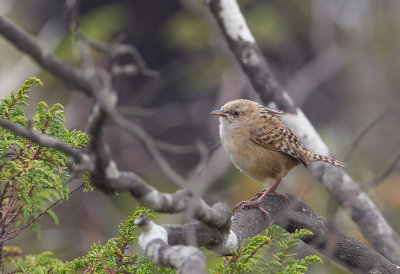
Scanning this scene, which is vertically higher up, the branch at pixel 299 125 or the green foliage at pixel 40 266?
the branch at pixel 299 125

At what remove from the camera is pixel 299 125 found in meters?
5.04

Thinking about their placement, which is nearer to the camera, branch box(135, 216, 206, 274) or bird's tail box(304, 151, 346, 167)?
branch box(135, 216, 206, 274)

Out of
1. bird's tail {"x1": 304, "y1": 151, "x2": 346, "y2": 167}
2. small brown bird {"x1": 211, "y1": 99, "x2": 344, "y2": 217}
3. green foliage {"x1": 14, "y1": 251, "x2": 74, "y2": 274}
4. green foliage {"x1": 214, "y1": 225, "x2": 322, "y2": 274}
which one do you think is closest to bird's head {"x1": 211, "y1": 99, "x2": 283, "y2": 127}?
small brown bird {"x1": 211, "y1": 99, "x2": 344, "y2": 217}

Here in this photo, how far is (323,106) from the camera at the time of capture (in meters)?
10.8

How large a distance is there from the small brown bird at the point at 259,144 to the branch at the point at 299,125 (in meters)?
0.26

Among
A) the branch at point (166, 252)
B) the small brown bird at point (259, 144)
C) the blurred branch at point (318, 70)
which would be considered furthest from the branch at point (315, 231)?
the blurred branch at point (318, 70)

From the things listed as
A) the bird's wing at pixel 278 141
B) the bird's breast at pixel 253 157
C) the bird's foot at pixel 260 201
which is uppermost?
the bird's wing at pixel 278 141

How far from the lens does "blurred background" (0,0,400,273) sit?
27.2 feet

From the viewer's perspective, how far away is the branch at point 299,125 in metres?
4.72

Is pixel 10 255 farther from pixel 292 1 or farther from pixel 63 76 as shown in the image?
pixel 292 1

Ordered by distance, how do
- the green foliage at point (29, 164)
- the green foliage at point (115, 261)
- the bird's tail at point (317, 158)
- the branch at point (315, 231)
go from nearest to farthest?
Result: 1. the green foliage at point (29, 164)
2. the green foliage at point (115, 261)
3. the branch at point (315, 231)
4. the bird's tail at point (317, 158)

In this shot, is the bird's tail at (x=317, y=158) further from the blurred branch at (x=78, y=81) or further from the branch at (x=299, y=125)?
the blurred branch at (x=78, y=81)

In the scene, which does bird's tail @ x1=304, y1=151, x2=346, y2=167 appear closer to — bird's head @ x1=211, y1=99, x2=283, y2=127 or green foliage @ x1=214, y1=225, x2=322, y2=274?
bird's head @ x1=211, y1=99, x2=283, y2=127

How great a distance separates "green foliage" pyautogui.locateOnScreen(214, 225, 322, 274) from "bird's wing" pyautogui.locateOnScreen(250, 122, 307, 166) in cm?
Result: 153
